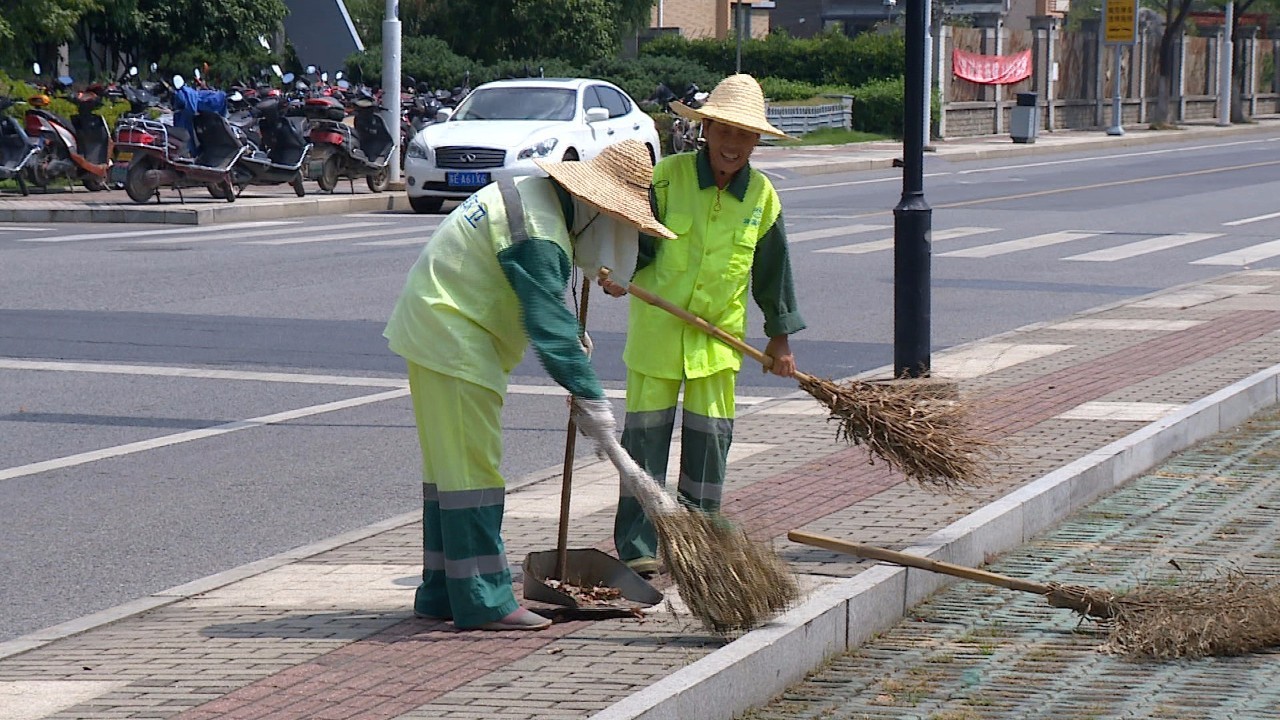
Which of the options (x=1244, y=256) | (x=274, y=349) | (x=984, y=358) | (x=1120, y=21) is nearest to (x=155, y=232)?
(x=274, y=349)

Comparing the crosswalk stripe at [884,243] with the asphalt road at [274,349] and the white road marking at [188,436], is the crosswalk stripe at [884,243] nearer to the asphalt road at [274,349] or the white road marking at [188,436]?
the asphalt road at [274,349]

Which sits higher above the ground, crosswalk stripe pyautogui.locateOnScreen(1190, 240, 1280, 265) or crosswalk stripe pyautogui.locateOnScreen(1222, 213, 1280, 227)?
crosswalk stripe pyautogui.locateOnScreen(1190, 240, 1280, 265)

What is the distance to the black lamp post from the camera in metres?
9.28

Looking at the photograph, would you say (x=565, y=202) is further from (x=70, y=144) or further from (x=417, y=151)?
(x=70, y=144)

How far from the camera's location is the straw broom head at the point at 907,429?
6402mm

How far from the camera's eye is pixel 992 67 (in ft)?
163

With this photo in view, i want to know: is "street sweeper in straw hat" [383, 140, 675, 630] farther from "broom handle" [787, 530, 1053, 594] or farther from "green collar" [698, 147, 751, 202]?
"broom handle" [787, 530, 1053, 594]

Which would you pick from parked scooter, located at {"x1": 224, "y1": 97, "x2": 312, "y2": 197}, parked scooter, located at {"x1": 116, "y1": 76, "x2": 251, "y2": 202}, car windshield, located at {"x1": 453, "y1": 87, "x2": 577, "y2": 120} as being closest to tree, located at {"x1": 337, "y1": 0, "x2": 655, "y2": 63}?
car windshield, located at {"x1": 453, "y1": 87, "x2": 577, "y2": 120}

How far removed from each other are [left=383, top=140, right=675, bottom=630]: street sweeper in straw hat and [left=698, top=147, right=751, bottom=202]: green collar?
56 cm

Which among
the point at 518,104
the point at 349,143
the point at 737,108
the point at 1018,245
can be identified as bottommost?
the point at 1018,245

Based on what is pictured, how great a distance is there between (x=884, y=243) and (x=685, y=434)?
13.3m

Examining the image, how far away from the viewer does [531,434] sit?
940 centimetres

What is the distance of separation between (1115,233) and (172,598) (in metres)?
16.3

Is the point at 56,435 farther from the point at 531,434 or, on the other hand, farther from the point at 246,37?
the point at 246,37
